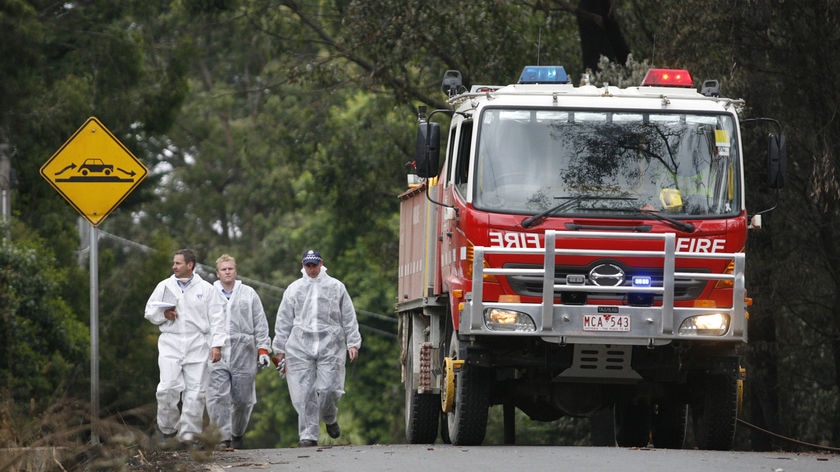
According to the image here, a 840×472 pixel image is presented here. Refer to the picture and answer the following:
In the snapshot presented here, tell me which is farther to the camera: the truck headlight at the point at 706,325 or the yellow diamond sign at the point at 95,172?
the yellow diamond sign at the point at 95,172

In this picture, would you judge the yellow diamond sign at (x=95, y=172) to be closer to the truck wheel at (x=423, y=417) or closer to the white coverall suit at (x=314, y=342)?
the white coverall suit at (x=314, y=342)

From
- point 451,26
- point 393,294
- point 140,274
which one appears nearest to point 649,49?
point 451,26

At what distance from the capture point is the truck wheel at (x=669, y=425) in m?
14.8

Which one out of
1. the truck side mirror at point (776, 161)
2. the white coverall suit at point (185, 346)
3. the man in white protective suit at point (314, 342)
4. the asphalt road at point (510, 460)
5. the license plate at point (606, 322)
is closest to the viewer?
the asphalt road at point (510, 460)

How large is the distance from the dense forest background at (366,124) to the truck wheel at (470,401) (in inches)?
96.8

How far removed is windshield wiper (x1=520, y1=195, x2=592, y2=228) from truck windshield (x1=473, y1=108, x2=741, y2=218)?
0.01 m

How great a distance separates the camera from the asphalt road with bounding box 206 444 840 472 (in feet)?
35.0

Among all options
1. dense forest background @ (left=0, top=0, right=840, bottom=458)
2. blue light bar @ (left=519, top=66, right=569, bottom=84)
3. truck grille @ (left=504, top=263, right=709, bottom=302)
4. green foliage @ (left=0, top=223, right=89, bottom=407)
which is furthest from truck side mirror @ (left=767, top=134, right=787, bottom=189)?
green foliage @ (left=0, top=223, right=89, bottom=407)

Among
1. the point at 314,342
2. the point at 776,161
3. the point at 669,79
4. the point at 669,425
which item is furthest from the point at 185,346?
the point at 776,161

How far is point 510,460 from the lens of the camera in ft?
36.9

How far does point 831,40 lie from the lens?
66.9 ft

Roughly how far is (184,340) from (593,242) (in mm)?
4127

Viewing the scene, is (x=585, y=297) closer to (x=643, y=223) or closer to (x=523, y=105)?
(x=643, y=223)

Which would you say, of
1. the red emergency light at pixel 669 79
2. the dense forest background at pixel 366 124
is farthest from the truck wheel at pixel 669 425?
the dense forest background at pixel 366 124
